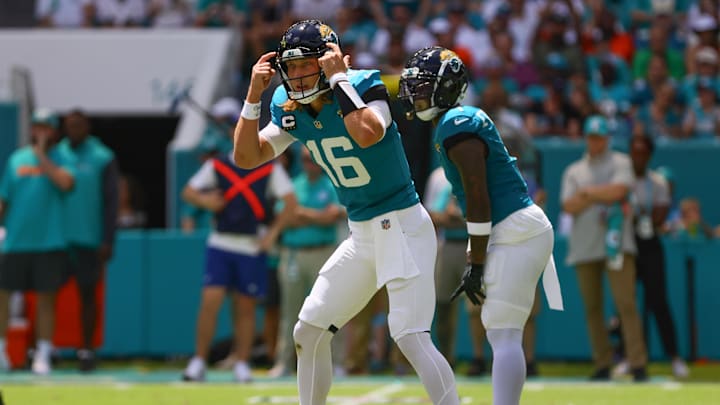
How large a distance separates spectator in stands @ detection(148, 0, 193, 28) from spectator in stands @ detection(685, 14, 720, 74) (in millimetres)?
6926

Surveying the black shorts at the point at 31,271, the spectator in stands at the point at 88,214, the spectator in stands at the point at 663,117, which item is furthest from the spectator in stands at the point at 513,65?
the black shorts at the point at 31,271

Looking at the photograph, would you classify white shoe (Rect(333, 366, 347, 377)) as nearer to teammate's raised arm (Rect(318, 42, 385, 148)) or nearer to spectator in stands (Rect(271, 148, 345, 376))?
spectator in stands (Rect(271, 148, 345, 376))

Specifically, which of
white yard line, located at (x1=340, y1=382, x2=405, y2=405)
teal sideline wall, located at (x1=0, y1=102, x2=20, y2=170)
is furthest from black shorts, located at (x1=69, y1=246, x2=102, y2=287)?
white yard line, located at (x1=340, y1=382, x2=405, y2=405)

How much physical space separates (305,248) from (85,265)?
2262mm

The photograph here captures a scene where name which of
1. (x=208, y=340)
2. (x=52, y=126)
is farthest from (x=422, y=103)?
(x=52, y=126)

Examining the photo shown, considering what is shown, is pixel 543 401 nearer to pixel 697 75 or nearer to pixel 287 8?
pixel 697 75

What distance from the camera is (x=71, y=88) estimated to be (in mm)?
17688

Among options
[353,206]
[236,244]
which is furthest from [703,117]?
[353,206]

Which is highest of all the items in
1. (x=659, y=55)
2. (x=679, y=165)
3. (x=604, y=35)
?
(x=604, y=35)

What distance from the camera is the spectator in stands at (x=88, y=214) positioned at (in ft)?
42.5

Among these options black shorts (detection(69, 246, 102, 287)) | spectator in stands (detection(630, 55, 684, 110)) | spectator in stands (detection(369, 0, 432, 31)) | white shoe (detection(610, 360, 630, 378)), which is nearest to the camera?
white shoe (detection(610, 360, 630, 378))

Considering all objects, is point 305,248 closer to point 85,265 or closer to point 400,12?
point 85,265

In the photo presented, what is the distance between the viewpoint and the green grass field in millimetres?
9781

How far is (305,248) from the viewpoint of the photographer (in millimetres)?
12391
